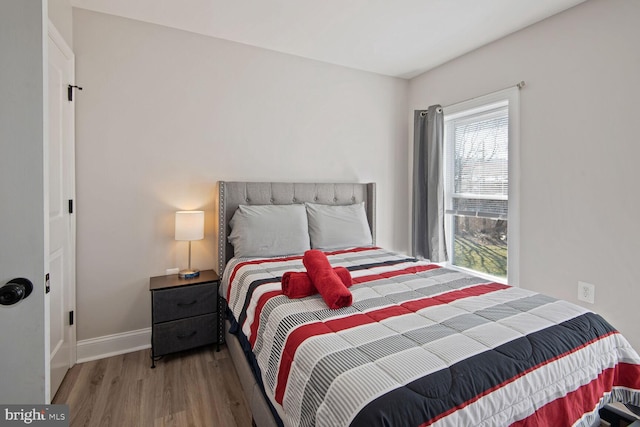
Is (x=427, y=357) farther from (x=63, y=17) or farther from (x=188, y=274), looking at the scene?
(x=63, y=17)

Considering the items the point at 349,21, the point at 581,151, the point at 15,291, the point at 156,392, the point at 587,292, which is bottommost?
the point at 156,392

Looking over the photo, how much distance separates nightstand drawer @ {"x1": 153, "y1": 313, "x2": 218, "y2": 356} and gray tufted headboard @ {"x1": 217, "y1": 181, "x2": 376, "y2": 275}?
0.40 m

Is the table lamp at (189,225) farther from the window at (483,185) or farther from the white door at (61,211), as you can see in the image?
the window at (483,185)

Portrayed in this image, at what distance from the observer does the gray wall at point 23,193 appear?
2.99 feet

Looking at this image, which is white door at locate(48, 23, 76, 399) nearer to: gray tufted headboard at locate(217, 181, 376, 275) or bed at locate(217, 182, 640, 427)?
gray tufted headboard at locate(217, 181, 376, 275)

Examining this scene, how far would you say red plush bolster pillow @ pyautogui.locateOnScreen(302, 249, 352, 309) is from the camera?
4.82ft

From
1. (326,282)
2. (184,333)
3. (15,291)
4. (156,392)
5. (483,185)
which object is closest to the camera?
(15,291)

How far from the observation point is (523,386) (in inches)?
41.8

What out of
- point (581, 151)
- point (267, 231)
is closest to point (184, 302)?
point (267, 231)

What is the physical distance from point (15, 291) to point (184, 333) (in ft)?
5.21

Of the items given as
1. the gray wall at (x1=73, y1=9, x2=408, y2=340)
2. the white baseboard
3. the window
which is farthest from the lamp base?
the window

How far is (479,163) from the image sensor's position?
121 inches

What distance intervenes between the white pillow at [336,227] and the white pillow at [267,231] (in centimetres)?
12

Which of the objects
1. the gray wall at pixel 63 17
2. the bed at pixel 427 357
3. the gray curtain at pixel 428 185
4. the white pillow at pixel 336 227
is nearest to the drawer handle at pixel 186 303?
the bed at pixel 427 357
